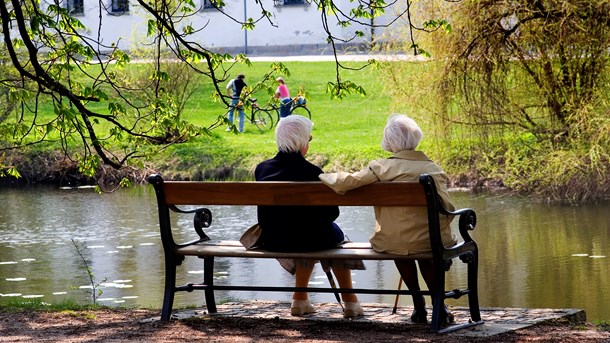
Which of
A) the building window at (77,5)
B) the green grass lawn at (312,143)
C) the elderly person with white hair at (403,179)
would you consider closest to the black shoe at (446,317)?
the elderly person with white hair at (403,179)

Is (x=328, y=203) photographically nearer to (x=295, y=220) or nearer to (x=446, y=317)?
(x=295, y=220)

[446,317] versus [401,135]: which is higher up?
[401,135]

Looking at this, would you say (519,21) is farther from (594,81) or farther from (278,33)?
(278,33)

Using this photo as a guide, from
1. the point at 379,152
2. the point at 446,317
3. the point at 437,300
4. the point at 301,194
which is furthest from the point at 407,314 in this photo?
the point at 379,152

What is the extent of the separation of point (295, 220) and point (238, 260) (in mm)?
6843

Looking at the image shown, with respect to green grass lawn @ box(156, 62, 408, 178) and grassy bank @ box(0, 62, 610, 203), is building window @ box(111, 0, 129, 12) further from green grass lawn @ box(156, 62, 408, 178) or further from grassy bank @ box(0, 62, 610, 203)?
green grass lawn @ box(156, 62, 408, 178)

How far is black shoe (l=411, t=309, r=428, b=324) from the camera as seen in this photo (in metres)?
8.49

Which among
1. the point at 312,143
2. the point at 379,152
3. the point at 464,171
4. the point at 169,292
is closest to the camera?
the point at 169,292

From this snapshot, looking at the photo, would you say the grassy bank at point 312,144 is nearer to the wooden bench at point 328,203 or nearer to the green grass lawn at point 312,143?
the green grass lawn at point 312,143

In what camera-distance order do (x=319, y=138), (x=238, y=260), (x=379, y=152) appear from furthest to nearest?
(x=319, y=138), (x=379, y=152), (x=238, y=260)

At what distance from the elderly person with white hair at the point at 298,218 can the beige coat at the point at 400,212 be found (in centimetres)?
36

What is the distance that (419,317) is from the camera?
27.9 ft

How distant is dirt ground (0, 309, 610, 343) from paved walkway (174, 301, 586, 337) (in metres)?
0.13

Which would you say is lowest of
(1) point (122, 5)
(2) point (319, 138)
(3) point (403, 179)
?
(3) point (403, 179)
